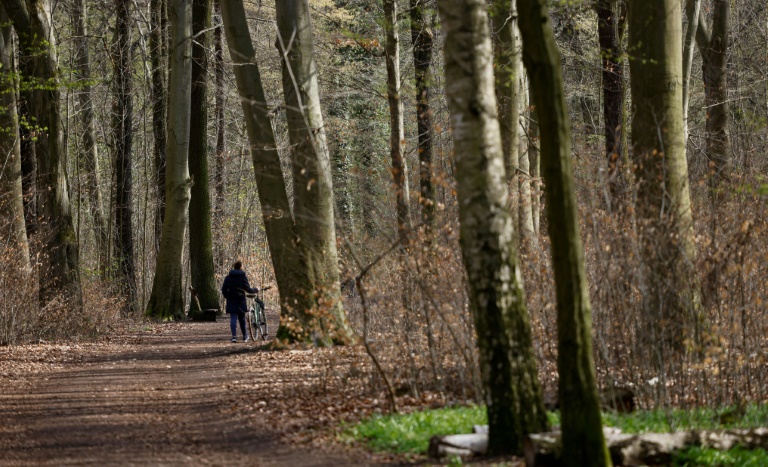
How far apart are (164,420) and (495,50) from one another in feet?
29.9

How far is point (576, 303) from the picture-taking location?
6215mm

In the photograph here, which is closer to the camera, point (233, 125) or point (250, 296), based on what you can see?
point (250, 296)

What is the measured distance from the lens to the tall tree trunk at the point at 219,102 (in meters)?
28.6

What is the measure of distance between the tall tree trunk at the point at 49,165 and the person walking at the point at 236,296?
349 centimetres

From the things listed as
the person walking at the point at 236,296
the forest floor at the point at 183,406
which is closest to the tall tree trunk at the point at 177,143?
the person walking at the point at 236,296

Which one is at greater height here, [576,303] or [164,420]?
[576,303]

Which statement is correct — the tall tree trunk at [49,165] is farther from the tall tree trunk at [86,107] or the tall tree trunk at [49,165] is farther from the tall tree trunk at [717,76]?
the tall tree trunk at [717,76]

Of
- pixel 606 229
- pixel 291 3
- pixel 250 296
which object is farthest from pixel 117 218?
pixel 606 229

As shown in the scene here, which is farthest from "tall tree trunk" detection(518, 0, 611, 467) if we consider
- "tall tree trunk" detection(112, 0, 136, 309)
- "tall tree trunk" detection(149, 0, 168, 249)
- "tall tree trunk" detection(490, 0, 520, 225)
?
"tall tree trunk" detection(149, 0, 168, 249)

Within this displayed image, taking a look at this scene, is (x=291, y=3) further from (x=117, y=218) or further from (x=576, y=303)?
(x=117, y=218)

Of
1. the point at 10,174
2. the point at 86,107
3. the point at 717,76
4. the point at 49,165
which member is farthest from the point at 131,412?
the point at 86,107

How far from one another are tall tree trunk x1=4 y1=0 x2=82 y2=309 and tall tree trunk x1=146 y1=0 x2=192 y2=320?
359 cm

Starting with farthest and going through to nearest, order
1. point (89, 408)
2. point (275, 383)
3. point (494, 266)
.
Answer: point (275, 383) → point (89, 408) → point (494, 266)

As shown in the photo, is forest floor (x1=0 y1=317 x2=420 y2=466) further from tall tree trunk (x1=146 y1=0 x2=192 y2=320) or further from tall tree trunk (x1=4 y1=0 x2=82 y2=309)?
tall tree trunk (x1=146 y1=0 x2=192 y2=320)
